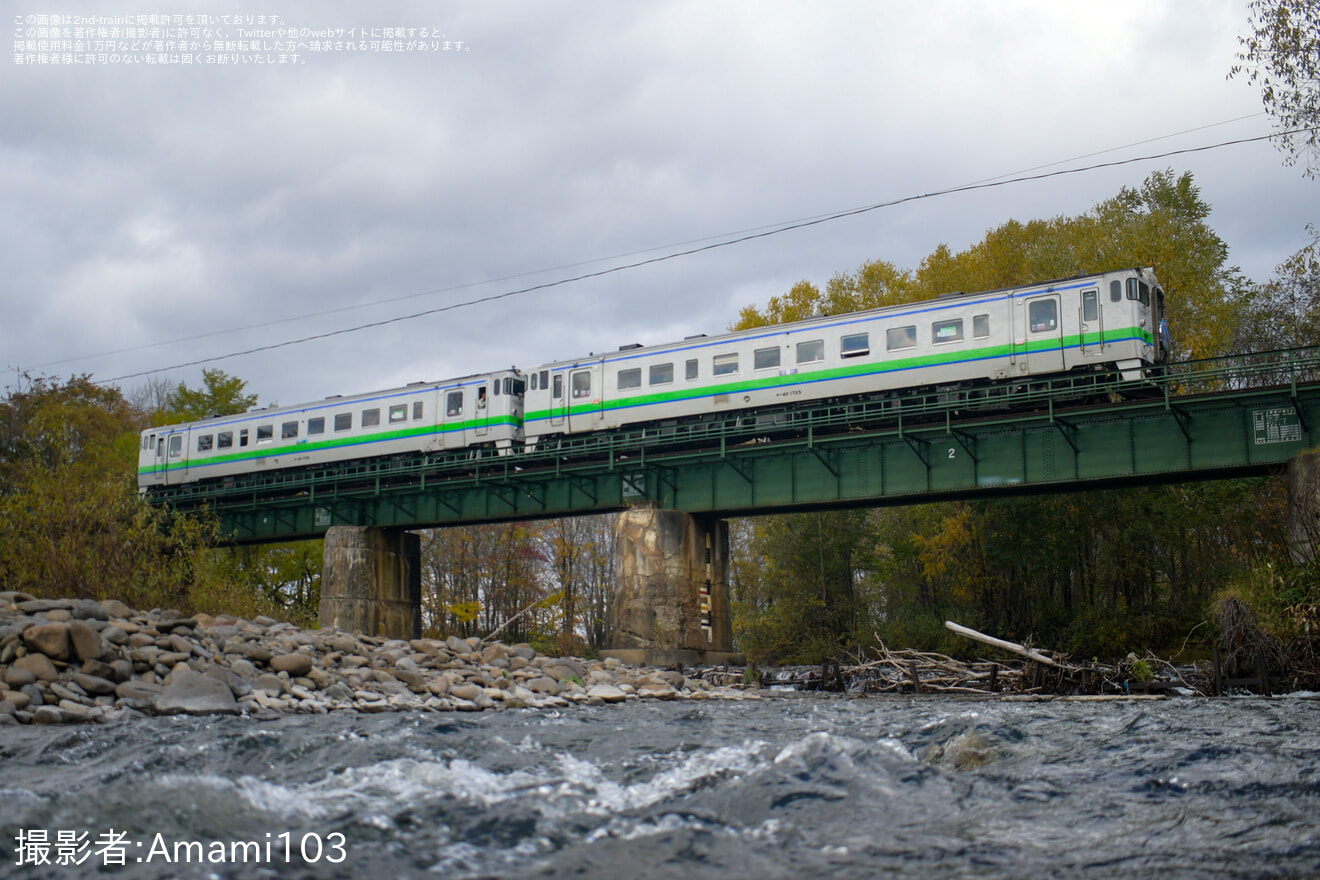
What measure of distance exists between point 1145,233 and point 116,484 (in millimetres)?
33563

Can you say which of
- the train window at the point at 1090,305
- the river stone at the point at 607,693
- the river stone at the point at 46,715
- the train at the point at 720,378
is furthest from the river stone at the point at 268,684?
Answer: the train window at the point at 1090,305

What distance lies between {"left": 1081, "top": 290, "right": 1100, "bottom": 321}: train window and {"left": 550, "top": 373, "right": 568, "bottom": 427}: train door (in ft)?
52.2

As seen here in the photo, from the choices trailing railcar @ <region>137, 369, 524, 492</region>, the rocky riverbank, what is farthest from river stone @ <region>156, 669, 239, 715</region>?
trailing railcar @ <region>137, 369, 524, 492</region>

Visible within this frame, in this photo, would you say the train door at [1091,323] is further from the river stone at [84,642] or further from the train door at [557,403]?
the river stone at [84,642]

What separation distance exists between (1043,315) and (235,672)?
20.0m

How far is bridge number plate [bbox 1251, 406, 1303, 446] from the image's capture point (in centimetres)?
2341

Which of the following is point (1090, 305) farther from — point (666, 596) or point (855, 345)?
point (666, 596)

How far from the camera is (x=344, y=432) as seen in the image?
121 ft

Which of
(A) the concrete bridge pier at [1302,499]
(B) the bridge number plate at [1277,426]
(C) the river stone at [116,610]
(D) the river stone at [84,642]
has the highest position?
(B) the bridge number plate at [1277,426]

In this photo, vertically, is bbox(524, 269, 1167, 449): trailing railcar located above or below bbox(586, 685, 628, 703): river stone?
above

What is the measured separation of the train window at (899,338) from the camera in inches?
1062

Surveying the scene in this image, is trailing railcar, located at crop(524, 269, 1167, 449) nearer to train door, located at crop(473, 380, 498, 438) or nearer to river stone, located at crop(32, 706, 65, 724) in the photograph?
train door, located at crop(473, 380, 498, 438)

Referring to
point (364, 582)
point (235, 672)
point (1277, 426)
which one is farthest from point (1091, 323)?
point (364, 582)

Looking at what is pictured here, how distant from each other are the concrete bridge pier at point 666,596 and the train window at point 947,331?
9454 mm
